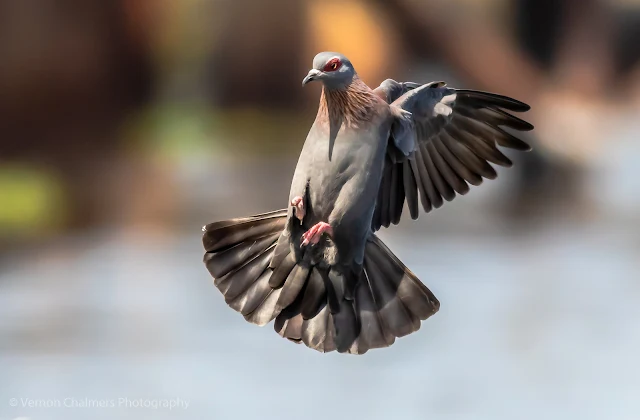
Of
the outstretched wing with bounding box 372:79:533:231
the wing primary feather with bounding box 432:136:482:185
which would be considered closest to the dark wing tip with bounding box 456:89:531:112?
the outstretched wing with bounding box 372:79:533:231

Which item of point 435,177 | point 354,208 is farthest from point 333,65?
point 435,177

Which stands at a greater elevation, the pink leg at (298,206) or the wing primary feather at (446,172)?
the wing primary feather at (446,172)

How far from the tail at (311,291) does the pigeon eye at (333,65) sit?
354 millimetres

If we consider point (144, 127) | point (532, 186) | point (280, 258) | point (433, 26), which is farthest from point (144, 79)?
point (532, 186)

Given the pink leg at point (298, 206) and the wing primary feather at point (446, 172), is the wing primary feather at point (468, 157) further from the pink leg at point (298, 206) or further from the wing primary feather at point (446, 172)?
the pink leg at point (298, 206)

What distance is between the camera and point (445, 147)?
1580 mm

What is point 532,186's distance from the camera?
7.89 feet

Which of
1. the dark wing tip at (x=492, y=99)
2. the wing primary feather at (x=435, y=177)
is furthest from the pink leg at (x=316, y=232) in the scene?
the dark wing tip at (x=492, y=99)

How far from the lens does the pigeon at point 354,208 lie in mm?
1382

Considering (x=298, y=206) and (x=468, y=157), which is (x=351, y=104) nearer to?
(x=298, y=206)

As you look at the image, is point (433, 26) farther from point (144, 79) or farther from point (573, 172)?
point (144, 79)

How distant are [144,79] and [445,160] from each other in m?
1.21

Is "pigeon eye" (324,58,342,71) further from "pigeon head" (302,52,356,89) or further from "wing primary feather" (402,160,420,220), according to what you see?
"wing primary feather" (402,160,420,220)

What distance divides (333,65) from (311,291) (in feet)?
1.50
